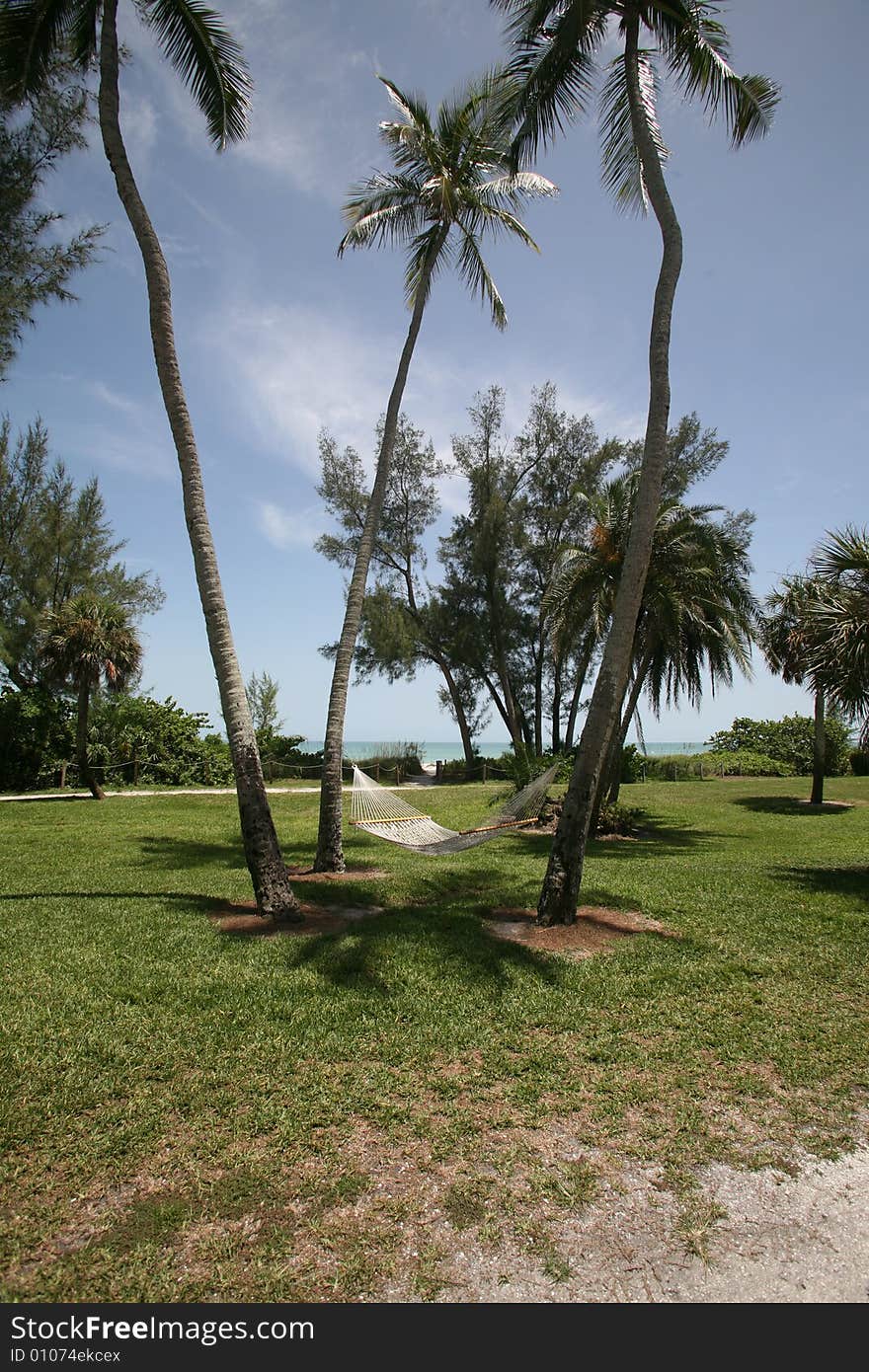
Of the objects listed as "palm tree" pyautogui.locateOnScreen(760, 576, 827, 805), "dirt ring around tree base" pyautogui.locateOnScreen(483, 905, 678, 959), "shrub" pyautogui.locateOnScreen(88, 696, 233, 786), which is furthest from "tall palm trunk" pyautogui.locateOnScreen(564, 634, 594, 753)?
"dirt ring around tree base" pyautogui.locateOnScreen(483, 905, 678, 959)

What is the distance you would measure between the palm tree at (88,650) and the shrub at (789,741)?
23655 mm

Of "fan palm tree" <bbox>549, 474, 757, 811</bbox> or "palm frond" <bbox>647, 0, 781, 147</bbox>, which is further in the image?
"fan palm tree" <bbox>549, 474, 757, 811</bbox>

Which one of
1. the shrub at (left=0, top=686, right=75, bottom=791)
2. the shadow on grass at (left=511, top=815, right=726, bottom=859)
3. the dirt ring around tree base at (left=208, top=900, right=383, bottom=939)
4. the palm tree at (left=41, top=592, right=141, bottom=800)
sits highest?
the palm tree at (left=41, top=592, right=141, bottom=800)

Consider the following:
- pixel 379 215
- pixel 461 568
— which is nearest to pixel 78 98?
pixel 379 215

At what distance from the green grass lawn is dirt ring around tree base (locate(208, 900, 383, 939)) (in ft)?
0.55

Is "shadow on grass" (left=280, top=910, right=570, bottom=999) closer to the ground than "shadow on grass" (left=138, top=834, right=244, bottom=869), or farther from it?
farther from it

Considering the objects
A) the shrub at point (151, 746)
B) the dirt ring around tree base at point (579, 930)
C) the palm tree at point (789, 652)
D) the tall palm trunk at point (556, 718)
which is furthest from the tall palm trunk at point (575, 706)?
the dirt ring around tree base at point (579, 930)

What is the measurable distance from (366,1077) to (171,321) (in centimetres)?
631

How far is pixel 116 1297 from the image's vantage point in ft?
6.56

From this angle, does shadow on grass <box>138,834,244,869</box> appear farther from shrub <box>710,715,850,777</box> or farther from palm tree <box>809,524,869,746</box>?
shrub <box>710,715,850,777</box>

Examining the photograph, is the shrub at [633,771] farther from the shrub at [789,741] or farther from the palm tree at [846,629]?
the palm tree at [846,629]

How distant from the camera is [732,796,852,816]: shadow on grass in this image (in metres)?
16.6

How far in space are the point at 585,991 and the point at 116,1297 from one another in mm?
3085
